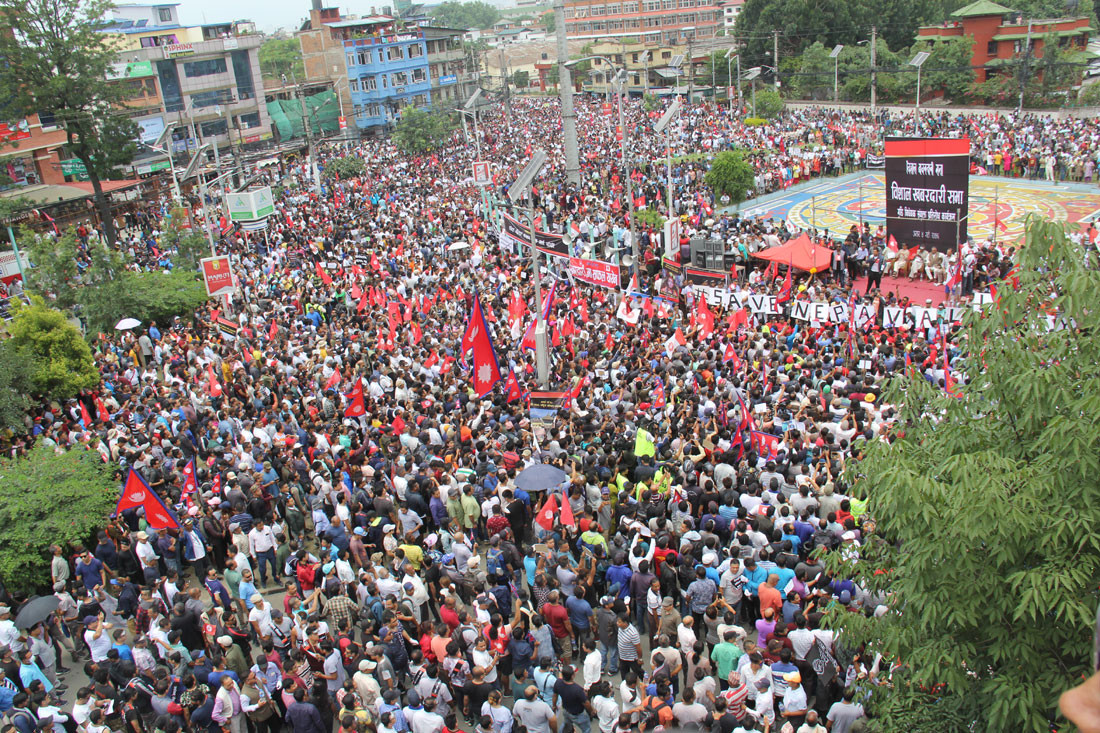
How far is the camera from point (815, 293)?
62.8 ft

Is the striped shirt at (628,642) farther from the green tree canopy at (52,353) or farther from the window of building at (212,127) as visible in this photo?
the window of building at (212,127)

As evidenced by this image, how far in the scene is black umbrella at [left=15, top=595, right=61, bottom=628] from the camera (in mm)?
10250

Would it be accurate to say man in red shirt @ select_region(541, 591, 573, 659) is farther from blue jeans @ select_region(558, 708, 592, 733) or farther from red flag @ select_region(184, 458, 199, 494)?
red flag @ select_region(184, 458, 199, 494)

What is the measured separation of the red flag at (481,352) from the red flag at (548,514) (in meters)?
4.65

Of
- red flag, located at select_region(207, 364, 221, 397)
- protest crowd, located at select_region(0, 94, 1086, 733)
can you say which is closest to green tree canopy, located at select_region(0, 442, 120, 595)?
protest crowd, located at select_region(0, 94, 1086, 733)

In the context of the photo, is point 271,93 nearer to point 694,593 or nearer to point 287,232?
point 287,232

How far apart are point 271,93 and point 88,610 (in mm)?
70359

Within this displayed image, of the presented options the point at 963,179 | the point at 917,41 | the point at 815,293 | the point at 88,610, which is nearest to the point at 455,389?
the point at 88,610

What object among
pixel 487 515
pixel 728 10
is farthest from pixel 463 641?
pixel 728 10

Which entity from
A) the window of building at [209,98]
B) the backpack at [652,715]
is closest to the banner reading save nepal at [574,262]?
the backpack at [652,715]

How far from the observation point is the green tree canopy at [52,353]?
18484mm

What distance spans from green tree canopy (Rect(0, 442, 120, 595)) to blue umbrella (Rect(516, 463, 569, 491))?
6.34m

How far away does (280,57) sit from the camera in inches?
4678

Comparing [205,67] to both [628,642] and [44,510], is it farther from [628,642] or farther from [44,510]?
[628,642]
